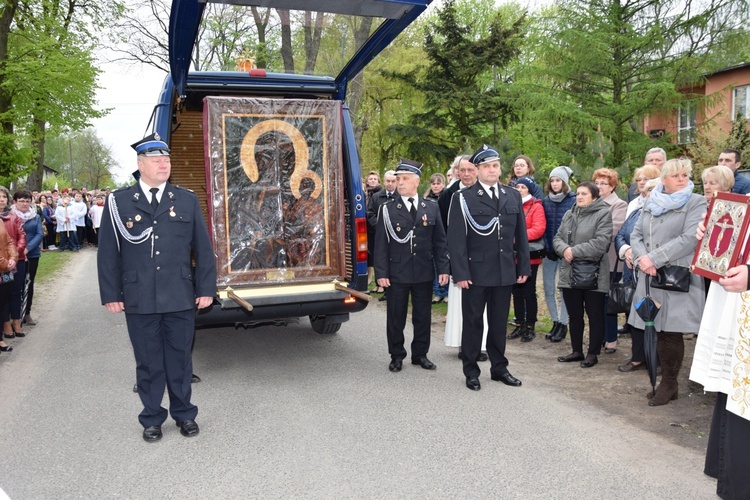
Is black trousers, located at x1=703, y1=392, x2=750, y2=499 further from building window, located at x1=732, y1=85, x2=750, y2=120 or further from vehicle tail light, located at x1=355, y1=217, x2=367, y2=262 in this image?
building window, located at x1=732, y1=85, x2=750, y2=120

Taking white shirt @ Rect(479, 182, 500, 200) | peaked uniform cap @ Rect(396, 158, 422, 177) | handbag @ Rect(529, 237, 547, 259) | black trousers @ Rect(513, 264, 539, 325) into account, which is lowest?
black trousers @ Rect(513, 264, 539, 325)

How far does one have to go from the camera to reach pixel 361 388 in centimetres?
530

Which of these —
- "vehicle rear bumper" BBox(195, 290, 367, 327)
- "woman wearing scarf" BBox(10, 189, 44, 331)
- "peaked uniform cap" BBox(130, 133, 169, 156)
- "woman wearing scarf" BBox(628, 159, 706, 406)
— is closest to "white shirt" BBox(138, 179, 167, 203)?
"peaked uniform cap" BBox(130, 133, 169, 156)

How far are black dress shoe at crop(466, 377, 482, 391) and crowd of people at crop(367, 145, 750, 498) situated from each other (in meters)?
0.01

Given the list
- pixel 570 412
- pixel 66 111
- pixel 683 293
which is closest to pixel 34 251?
A: pixel 570 412

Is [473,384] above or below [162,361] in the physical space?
below

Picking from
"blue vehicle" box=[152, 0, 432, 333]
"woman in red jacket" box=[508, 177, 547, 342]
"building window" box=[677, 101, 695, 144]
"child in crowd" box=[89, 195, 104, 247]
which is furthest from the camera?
"child in crowd" box=[89, 195, 104, 247]

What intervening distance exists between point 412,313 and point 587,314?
1.76 meters

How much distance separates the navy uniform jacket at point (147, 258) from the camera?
422 cm

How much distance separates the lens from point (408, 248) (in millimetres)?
5824

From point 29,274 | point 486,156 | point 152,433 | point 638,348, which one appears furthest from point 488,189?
point 29,274

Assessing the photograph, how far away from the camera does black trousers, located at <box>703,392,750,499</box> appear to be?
3168 mm

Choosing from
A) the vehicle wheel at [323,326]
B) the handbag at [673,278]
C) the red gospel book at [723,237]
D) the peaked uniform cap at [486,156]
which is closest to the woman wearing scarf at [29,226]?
the vehicle wheel at [323,326]

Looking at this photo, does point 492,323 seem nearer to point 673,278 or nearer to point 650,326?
point 650,326
